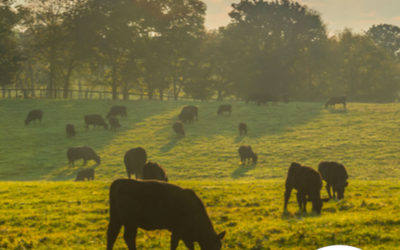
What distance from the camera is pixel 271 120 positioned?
50.1 metres

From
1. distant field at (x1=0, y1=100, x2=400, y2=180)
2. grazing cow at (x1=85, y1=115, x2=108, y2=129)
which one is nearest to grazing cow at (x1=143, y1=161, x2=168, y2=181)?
distant field at (x1=0, y1=100, x2=400, y2=180)

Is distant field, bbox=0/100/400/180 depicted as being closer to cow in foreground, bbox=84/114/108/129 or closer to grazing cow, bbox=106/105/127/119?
cow in foreground, bbox=84/114/108/129

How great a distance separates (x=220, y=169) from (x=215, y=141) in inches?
401

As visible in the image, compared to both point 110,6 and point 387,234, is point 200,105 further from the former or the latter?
point 387,234

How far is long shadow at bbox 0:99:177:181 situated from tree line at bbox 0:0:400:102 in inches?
439

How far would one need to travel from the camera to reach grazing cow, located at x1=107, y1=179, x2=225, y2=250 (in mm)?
8133

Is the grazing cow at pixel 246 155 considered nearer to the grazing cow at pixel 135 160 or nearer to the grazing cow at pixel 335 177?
the grazing cow at pixel 135 160

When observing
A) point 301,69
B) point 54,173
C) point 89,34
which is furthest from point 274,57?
point 54,173

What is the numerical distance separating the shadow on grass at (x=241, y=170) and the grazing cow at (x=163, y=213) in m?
19.8

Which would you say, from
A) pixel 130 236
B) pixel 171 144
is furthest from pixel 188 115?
pixel 130 236

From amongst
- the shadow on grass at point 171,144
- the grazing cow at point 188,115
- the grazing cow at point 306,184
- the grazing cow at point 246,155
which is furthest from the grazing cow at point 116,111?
the grazing cow at point 306,184

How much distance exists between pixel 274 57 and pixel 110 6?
3350cm

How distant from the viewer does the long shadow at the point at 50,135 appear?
3331 centimetres

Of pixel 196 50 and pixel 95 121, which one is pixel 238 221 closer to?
pixel 95 121
